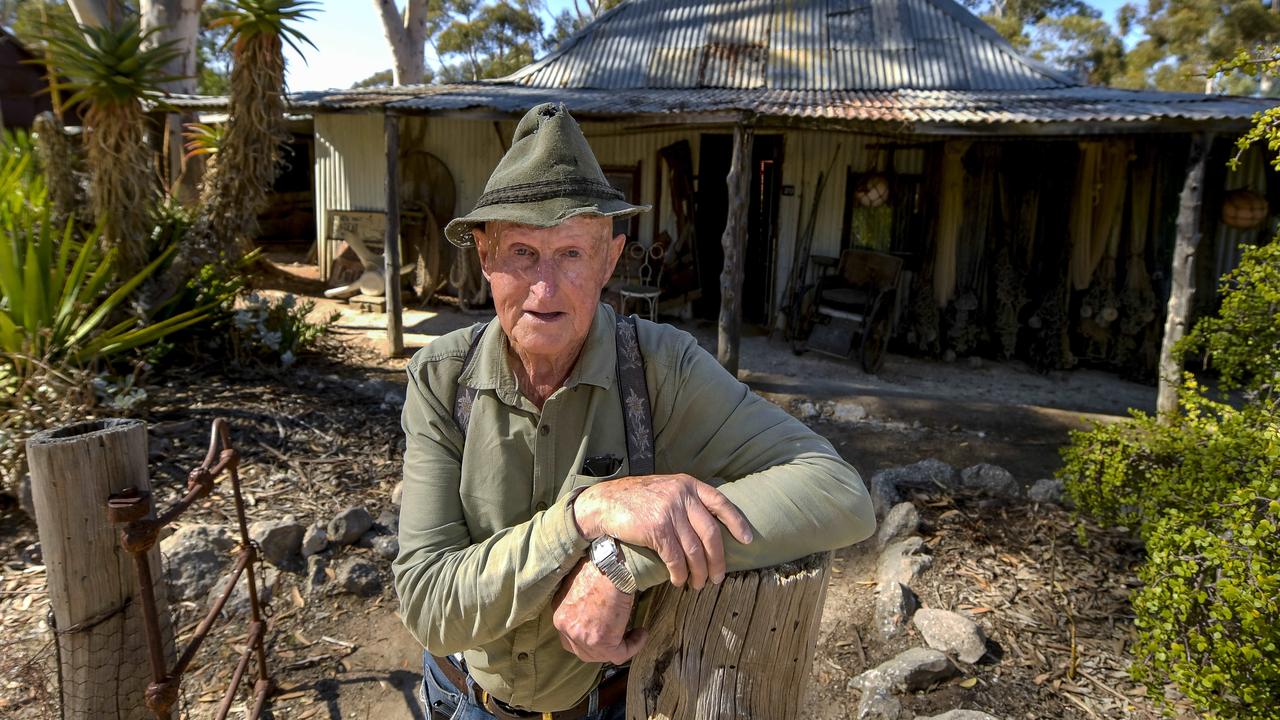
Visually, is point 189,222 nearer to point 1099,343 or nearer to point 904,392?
point 904,392

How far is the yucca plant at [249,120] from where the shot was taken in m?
6.42

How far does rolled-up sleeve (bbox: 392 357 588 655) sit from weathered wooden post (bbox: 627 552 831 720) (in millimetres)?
214

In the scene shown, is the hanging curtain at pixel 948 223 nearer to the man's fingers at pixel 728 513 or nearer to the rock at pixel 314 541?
the rock at pixel 314 541

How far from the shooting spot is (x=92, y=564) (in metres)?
2.04

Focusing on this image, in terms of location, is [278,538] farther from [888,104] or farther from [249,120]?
[888,104]

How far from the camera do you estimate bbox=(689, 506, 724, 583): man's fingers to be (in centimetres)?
121

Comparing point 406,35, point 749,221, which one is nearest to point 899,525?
point 749,221

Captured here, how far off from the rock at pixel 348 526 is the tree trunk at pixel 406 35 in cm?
1550

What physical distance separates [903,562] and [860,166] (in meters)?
6.78

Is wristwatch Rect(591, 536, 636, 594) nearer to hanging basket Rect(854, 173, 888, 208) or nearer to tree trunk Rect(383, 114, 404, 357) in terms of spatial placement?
tree trunk Rect(383, 114, 404, 357)

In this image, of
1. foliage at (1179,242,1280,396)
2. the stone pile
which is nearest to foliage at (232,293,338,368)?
the stone pile

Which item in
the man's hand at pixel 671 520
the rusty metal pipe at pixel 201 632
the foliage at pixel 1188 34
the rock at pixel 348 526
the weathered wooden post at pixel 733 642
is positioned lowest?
the rock at pixel 348 526

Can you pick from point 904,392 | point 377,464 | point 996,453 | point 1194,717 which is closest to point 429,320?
point 377,464

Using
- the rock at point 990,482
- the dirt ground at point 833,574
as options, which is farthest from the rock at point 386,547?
the rock at point 990,482
